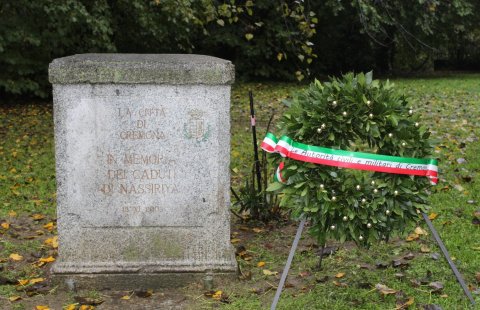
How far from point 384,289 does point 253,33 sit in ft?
56.5

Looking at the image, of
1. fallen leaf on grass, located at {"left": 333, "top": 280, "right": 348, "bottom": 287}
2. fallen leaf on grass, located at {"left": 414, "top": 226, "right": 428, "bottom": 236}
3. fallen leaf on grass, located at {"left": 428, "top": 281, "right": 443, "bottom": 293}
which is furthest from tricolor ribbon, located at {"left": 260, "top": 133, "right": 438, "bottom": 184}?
fallen leaf on grass, located at {"left": 414, "top": 226, "right": 428, "bottom": 236}

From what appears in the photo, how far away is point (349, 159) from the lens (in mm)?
4125

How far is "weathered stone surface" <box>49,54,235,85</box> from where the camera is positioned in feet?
15.1

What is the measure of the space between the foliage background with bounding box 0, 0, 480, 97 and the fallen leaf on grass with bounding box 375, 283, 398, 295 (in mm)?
3494

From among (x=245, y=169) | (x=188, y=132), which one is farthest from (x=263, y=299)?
(x=245, y=169)

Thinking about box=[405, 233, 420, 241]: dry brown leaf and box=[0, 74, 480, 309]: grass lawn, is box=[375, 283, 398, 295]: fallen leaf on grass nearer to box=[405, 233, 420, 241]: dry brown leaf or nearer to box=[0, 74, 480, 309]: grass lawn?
box=[0, 74, 480, 309]: grass lawn

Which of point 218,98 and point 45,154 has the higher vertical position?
point 218,98

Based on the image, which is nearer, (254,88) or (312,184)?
(312,184)

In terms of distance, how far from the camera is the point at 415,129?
426cm

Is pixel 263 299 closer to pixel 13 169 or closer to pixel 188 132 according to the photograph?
pixel 188 132

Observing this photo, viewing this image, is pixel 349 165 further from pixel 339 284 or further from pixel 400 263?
pixel 400 263

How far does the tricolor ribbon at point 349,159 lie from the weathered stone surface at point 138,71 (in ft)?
2.46

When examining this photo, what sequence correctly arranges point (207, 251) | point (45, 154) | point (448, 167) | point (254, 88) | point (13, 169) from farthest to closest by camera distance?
point (254, 88)
point (45, 154)
point (13, 169)
point (448, 167)
point (207, 251)

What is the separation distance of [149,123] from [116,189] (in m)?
0.57
